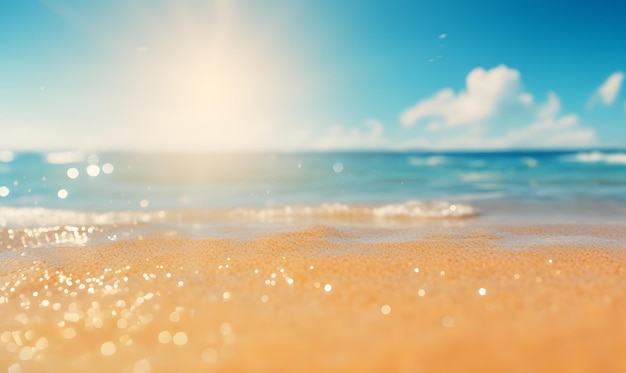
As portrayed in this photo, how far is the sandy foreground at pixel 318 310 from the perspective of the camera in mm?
2516

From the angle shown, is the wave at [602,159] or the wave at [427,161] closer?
the wave at [602,159]

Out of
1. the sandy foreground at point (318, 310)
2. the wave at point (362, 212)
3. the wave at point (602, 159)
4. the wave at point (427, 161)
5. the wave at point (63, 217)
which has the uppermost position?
the wave at point (427, 161)

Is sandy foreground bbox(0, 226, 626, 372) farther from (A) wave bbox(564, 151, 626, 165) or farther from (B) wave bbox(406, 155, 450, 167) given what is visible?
(A) wave bbox(564, 151, 626, 165)

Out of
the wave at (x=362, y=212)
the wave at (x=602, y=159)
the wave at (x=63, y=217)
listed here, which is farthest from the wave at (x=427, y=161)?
the wave at (x=63, y=217)

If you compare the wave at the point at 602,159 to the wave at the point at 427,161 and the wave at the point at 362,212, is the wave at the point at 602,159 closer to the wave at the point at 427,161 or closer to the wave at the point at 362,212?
the wave at the point at 427,161

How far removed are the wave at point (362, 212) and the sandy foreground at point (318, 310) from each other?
3.94m

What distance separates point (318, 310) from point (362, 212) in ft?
20.8

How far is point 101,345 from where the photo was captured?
276 centimetres

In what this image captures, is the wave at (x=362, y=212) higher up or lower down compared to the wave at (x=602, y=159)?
lower down

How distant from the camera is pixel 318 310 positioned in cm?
307

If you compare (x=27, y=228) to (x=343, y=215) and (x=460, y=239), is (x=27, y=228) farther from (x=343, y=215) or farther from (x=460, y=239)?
(x=460, y=239)

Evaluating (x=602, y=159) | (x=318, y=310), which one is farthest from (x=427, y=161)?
(x=318, y=310)

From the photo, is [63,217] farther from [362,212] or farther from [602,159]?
[602,159]

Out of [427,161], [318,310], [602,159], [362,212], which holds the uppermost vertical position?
[427,161]
